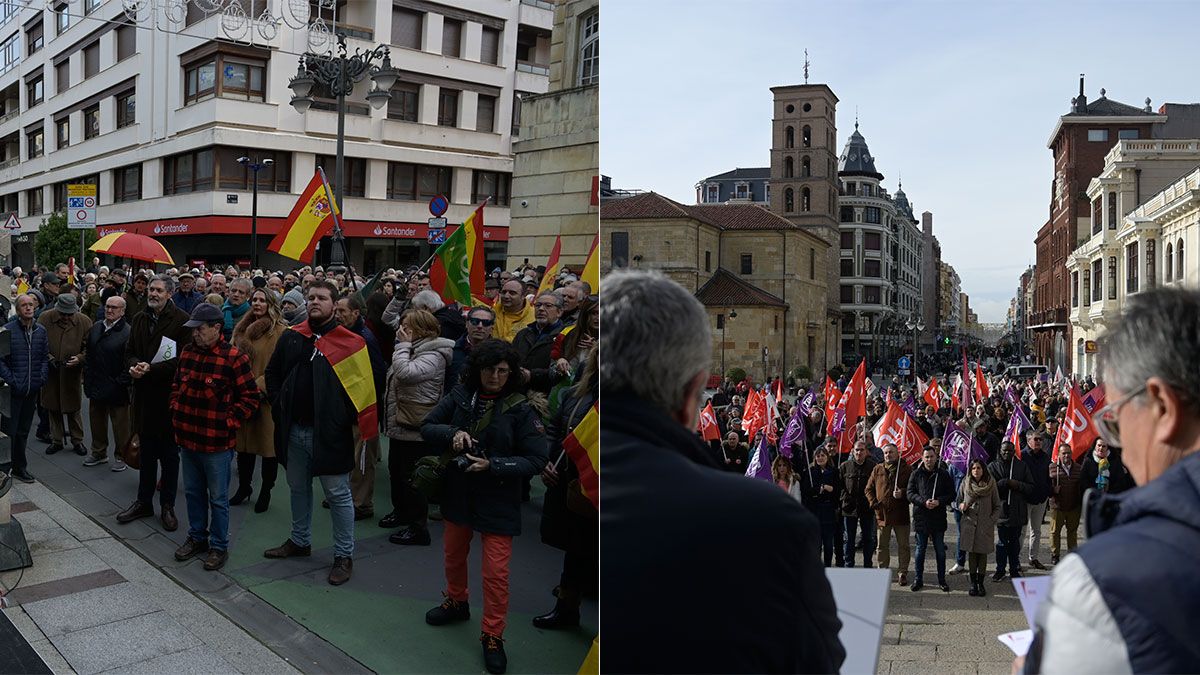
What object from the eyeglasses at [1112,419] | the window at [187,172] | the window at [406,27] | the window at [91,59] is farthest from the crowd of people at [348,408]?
the window at [91,59]

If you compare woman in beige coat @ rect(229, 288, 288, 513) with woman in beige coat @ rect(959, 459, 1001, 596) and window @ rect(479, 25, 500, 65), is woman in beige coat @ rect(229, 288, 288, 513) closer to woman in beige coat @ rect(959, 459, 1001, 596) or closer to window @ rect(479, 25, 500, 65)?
woman in beige coat @ rect(959, 459, 1001, 596)

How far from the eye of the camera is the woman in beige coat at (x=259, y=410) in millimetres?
5855

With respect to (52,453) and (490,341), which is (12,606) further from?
(52,453)

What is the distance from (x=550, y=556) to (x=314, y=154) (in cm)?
2145

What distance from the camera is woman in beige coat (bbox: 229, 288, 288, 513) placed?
5855 mm

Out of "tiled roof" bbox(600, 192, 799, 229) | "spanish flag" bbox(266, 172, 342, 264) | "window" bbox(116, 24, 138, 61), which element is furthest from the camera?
"window" bbox(116, 24, 138, 61)

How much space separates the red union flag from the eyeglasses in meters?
4.93

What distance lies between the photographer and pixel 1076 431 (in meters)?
6.58

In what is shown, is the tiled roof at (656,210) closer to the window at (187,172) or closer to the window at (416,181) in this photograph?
the window at (416,181)

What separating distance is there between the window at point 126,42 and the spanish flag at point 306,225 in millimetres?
23177

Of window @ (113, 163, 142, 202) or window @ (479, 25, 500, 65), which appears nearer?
window @ (479, 25, 500, 65)

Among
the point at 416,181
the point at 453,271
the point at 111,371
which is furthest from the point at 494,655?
the point at 416,181

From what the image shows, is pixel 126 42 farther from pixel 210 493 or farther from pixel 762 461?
pixel 762 461

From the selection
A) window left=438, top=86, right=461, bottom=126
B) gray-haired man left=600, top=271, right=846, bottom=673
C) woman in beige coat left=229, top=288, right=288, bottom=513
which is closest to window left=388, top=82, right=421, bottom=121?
window left=438, top=86, right=461, bottom=126
